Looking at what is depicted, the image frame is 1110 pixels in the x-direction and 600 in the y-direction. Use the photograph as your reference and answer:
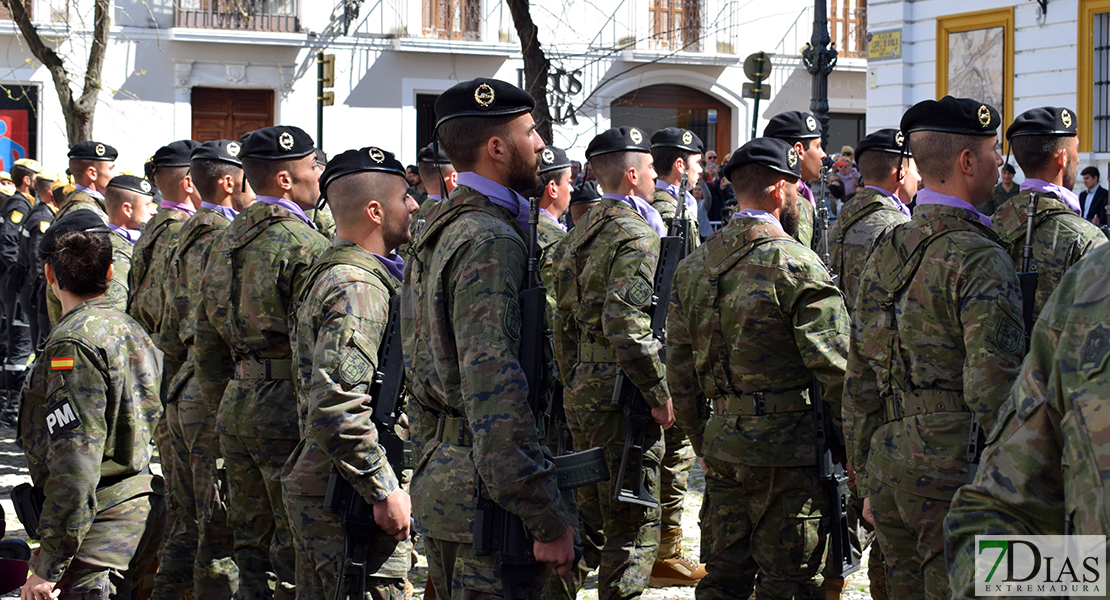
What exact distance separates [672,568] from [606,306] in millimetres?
1712

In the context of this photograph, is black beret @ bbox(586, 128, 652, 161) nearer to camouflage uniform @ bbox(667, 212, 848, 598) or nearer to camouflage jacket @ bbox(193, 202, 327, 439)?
camouflage uniform @ bbox(667, 212, 848, 598)

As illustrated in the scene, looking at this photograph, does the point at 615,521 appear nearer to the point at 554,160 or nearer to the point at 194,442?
the point at 194,442

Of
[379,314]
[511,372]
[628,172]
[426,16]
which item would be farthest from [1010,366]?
[426,16]

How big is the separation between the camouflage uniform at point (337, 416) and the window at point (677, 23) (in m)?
23.7

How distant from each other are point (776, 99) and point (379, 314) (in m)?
24.9

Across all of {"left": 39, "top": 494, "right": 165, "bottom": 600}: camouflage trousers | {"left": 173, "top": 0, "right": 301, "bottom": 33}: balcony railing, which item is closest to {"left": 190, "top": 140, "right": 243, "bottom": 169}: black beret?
{"left": 39, "top": 494, "right": 165, "bottom": 600}: camouflage trousers

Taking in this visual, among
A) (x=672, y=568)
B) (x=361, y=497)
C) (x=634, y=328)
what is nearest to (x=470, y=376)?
(x=361, y=497)

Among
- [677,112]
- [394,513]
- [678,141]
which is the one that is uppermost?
[677,112]

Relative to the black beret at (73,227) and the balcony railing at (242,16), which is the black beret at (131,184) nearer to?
the black beret at (73,227)

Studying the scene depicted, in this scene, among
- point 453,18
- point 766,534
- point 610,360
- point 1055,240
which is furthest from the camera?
point 453,18

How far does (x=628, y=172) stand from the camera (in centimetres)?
595

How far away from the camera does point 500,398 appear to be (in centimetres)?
290

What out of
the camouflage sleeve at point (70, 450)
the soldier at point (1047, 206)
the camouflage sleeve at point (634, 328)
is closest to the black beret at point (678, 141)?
the camouflage sleeve at point (634, 328)

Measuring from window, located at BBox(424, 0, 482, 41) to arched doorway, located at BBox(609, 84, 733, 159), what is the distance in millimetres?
3796
